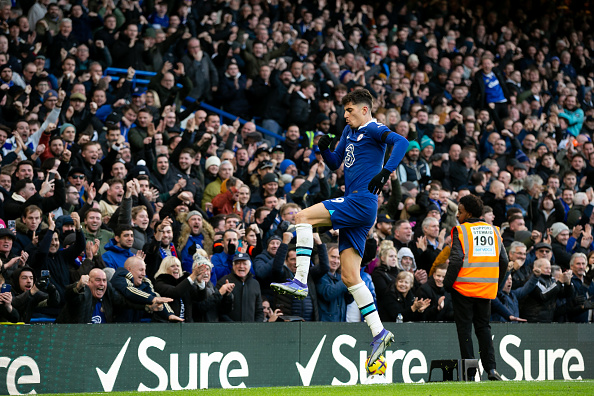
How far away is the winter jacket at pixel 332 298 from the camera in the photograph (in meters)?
11.7

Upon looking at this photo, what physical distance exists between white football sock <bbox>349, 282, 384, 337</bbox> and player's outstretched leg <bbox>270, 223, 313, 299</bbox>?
2.18 feet

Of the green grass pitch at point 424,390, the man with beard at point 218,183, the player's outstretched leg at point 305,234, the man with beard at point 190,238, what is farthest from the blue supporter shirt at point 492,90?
the player's outstretched leg at point 305,234

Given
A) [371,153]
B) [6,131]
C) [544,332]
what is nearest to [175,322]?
[371,153]

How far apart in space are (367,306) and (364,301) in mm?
69

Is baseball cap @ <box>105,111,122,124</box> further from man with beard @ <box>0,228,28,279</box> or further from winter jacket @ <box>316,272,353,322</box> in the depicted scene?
winter jacket @ <box>316,272,353,322</box>

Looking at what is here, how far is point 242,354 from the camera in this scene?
1052cm

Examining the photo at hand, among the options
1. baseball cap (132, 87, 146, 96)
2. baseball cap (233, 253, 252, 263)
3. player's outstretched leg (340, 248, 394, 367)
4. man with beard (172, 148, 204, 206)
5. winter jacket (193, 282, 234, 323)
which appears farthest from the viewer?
baseball cap (132, 87, 146, 96)

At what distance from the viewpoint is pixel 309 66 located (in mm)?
18859

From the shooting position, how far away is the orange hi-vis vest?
975 centimetres

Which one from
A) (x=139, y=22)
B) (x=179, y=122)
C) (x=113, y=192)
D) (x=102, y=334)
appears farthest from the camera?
(x=139, y=22)

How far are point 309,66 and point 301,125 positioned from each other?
1.54 meters

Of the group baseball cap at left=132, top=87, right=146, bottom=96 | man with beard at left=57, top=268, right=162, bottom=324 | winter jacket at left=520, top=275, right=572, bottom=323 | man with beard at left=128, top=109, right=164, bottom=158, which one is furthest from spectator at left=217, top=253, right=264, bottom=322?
baseball cap at left=132, top=87, right=146, bottom=96

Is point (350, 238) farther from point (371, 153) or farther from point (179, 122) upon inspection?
point (179, 122)

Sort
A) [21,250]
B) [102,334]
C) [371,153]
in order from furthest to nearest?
[21,250] → [102,334] → [371,153]
